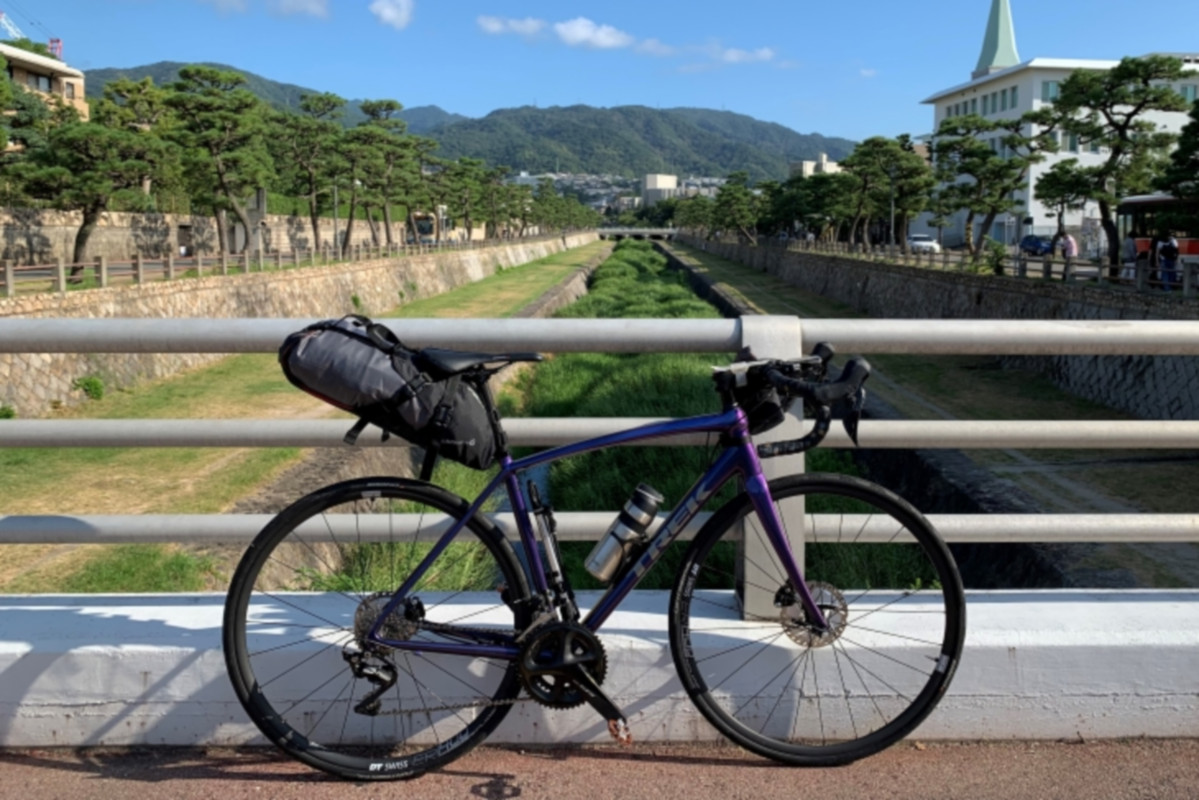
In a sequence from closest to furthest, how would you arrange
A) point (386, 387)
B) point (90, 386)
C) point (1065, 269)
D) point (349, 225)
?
point (386, 387)
point (90, 386)
point (1065, 269)
point (349, 225)

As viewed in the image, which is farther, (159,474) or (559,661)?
(159,474)

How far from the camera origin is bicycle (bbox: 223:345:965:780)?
2713 mm

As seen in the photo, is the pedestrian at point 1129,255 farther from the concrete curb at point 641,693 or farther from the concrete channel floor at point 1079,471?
the concrete curb at point 641,693

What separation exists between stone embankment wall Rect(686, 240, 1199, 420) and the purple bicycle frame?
1471cm

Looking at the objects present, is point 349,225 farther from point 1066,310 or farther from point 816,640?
point 816,640

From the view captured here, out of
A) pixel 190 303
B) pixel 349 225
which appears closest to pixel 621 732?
pixel 190 303

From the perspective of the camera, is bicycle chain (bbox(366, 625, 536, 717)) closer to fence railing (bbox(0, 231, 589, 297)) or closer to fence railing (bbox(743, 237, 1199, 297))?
fence railing (bbox(0, 231, 589, 297))

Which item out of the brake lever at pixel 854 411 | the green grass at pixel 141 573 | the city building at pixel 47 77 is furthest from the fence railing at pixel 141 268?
the city building at pixel 47 77

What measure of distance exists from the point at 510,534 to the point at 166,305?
21978mm

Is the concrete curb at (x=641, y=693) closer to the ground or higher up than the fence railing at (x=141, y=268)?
closer to the ground

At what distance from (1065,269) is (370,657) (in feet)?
74.2

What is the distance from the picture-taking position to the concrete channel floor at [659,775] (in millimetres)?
2691

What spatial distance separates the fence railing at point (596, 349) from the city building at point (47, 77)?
60.2 metres

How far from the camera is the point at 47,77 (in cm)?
6325
